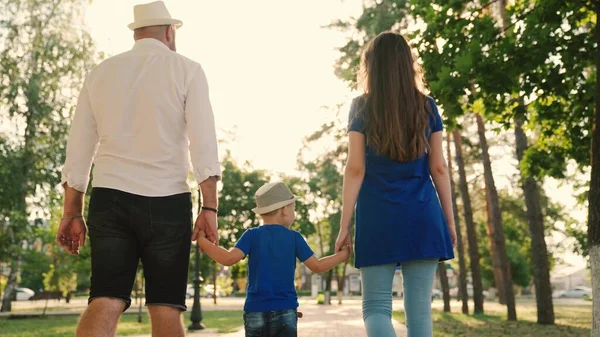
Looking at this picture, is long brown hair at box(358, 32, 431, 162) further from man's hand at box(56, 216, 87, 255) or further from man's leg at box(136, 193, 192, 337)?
man's hand at box(56, 216, 87, 255)

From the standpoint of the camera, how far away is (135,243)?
13.7 ft

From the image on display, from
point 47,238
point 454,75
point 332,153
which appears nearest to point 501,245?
point 332,153

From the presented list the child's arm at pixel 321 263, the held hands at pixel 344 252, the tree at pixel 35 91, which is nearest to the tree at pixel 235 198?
the tree at pixel 35 91

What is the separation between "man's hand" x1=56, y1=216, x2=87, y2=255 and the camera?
14.6 feet

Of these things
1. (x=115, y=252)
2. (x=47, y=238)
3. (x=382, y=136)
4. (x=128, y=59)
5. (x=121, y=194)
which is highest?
(x=47, y=238)

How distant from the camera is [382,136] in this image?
445 cm

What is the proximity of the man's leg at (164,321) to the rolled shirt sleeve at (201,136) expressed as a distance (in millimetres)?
714

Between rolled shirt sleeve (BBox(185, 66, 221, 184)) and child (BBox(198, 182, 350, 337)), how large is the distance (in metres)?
0.65

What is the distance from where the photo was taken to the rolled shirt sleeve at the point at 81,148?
444cm

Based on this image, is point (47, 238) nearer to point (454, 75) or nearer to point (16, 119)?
point (16, 119)

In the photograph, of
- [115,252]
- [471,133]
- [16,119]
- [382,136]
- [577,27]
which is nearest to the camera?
[115,252]

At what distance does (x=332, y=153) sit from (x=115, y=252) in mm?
34771

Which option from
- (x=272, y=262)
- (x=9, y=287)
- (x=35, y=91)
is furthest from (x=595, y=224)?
(x=9, y=287)

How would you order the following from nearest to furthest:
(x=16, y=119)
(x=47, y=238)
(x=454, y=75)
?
(x=454, y=75) → (x=16, y=119) → (x=47, y=238)
